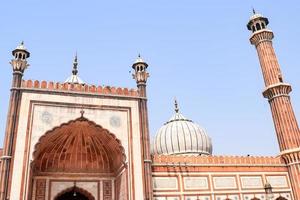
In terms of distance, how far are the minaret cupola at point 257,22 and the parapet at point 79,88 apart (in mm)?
8176

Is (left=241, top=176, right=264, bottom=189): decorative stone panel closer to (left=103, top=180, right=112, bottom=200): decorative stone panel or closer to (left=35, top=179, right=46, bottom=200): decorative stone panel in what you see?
(left=103, top=180, right=112, bottom=200): decorative stone panel

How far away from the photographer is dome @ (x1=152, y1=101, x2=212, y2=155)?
18.6 meters

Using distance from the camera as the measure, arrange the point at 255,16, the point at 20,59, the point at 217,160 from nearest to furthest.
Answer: the point at 20,59, the point at 217,160, the point at 255,16

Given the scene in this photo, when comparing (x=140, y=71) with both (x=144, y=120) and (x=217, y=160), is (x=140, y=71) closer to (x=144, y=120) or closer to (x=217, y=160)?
(x=144, y=120)

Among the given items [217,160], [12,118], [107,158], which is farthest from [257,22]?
[12,118]

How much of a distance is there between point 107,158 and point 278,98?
28.5 feet

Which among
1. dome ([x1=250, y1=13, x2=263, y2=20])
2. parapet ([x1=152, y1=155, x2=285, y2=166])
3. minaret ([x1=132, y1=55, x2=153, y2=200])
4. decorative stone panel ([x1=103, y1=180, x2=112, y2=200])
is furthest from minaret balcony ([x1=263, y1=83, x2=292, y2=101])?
decorative stone panel ([x1=103, y1=180, x2=112, y2=200])

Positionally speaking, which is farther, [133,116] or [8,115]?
[133,116]

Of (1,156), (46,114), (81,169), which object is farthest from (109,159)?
(1,156)

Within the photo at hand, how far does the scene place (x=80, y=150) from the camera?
13.8 m

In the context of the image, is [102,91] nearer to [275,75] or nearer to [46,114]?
[46,114]

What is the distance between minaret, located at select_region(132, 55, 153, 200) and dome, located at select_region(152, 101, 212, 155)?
5.71 meters

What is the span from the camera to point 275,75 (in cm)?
1652

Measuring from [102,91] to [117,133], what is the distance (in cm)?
190
